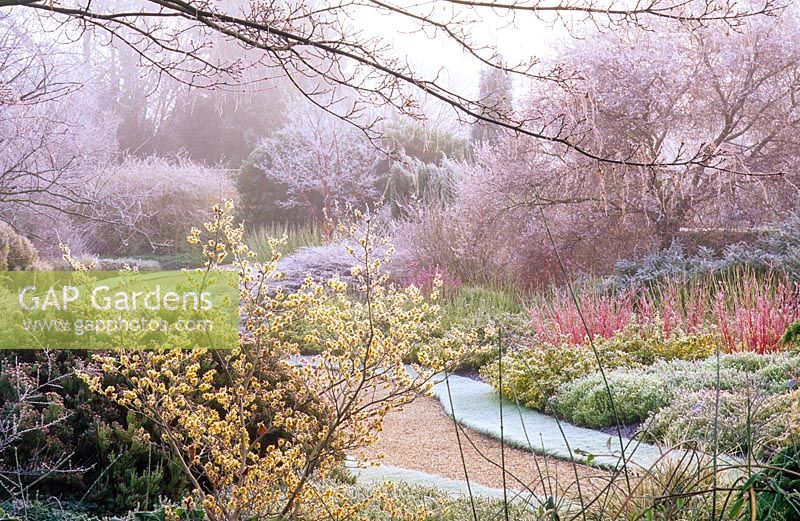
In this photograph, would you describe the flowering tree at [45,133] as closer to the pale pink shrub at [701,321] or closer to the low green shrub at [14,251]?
the low green shrub at [14,251]

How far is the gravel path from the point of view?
377cm

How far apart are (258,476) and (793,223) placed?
6.78 metres

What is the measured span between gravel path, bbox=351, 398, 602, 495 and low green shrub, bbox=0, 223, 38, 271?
13.5 feet

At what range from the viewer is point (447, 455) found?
4.32 meters

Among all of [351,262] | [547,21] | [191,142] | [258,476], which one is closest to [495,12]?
[547,21]

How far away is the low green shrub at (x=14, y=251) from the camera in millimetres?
7105

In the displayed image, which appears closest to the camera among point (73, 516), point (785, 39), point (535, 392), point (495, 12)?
point (495, 12)

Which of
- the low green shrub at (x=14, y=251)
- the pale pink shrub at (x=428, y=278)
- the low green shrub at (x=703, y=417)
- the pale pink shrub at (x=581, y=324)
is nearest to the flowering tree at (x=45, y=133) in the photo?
the low green shrub at (x=14, y=251)

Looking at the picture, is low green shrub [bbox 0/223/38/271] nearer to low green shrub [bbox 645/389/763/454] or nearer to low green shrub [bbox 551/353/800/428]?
low green shrub [bbox 551/353/800/428]

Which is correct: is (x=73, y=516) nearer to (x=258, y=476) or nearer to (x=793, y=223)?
(x=258, y=476)

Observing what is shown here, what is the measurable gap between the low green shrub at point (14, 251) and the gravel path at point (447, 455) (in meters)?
4.10

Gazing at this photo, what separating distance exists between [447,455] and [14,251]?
16.8ft

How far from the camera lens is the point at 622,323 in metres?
5.87

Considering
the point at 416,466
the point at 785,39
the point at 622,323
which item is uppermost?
the point at 785,39
